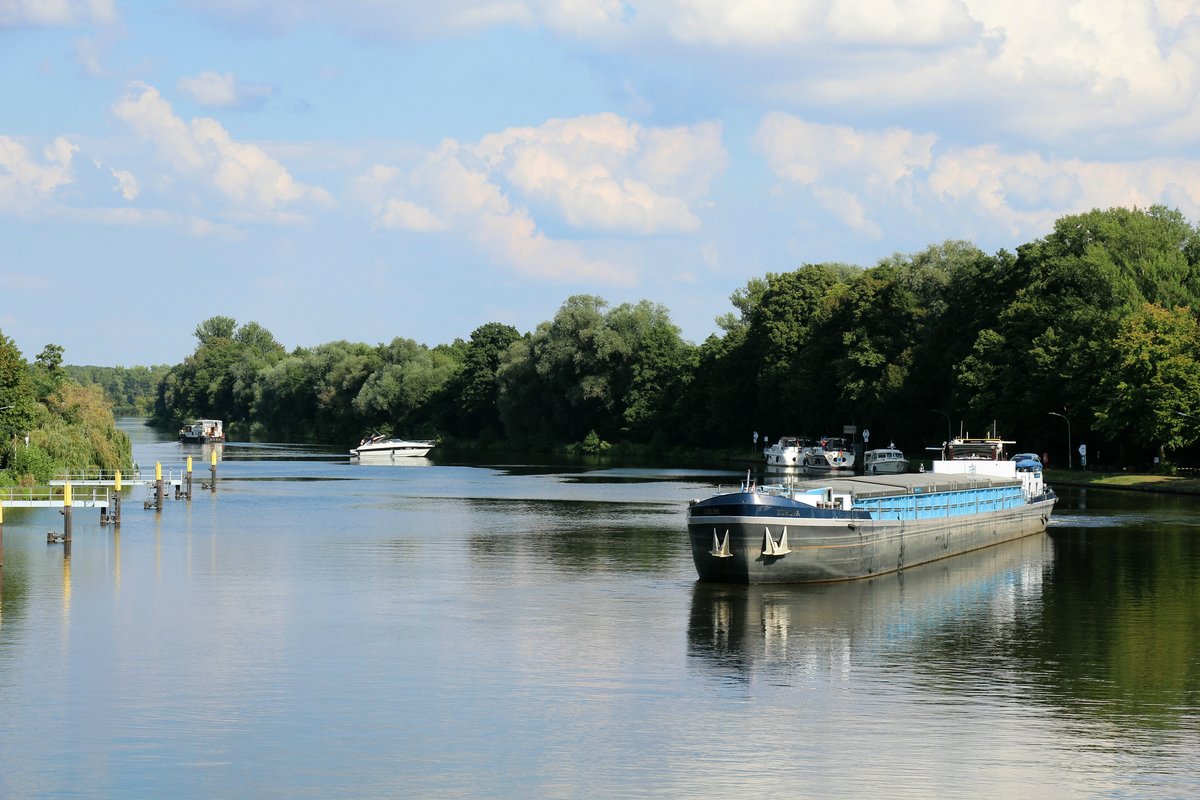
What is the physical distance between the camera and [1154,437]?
89.9 m

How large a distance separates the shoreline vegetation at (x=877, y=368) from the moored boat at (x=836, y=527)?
126ft

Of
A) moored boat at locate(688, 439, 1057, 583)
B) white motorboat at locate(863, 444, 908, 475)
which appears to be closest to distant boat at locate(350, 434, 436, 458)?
white motorboat at locate(863, 444, 908, 475)

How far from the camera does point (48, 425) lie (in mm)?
78688

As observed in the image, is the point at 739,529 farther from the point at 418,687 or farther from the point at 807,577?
the point at 418,687

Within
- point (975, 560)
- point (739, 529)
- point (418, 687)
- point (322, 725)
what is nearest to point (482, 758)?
point (322, 725)

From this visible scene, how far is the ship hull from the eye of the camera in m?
40.2

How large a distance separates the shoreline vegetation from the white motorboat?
5.95 metres

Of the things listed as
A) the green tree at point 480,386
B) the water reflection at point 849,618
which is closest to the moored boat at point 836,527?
the water reflection at point 849,618

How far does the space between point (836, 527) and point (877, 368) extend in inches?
3504

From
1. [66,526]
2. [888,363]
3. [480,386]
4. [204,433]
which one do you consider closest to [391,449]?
[480,386]

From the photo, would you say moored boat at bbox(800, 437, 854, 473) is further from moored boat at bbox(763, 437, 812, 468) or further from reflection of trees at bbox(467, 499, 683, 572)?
reflection of trees at bbox(467, 499, 683, 572)

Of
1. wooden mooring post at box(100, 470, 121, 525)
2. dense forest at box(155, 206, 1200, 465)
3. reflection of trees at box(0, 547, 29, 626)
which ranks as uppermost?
dense forest at box(155, 206, 1200, 465)

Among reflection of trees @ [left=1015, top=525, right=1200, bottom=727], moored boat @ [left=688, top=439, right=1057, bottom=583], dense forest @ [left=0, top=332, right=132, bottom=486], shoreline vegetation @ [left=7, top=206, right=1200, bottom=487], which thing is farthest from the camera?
shoreline vegetation @ [left=7, top=206, right=1200, bottom=487]

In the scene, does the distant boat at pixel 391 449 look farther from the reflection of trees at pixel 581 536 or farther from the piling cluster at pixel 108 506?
the reflection of trees at pixel 581 536
